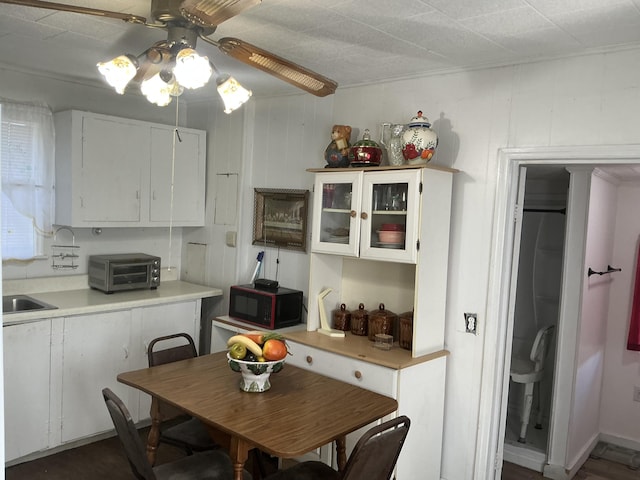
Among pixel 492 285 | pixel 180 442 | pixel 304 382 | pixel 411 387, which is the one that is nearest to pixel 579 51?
pixel 492 285

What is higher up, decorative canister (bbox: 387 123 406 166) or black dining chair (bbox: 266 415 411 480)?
decorative canister (bbox: 387 123 406 166)

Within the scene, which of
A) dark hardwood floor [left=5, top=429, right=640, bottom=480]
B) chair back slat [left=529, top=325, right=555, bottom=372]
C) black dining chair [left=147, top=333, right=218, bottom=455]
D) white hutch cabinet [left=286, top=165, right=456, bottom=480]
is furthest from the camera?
chair back slat [left=529, top=325, right=555, bottom=372]

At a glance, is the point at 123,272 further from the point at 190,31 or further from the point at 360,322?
the point at 190,31

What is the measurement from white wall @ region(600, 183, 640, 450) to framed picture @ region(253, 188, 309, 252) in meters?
2.46

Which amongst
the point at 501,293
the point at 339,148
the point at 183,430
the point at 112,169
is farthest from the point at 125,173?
the point at 501,293

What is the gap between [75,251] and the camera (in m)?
3.91

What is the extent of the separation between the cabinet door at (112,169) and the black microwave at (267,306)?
1.02 m

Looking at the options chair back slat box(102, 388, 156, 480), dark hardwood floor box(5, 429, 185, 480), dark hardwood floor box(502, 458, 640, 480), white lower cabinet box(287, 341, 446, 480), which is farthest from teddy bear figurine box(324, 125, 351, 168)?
dark hardwood floor box(502, 458, 640, 480)

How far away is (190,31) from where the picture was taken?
1.82 m

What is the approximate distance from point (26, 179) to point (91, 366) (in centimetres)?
134

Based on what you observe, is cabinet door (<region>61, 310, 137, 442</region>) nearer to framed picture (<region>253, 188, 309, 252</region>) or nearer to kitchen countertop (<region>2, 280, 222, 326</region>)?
kitchen countertop (<region>2, 280, 222, 326</region>)

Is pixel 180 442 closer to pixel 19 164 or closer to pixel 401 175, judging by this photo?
pixel 401 175

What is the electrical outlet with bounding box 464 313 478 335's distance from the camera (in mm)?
2895

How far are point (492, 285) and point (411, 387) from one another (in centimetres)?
68
